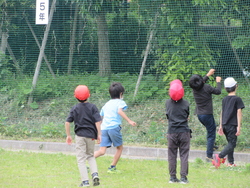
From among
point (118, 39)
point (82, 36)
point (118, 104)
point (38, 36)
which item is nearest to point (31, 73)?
point (38, 36)

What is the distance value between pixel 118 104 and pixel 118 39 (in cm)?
443

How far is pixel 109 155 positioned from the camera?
9.09 m

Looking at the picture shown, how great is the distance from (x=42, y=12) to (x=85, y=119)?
5.84 m

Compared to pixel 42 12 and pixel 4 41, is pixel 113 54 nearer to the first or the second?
pixel 42 12

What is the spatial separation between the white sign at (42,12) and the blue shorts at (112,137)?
16.2 ft

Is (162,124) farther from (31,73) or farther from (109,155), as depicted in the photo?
(31,73)

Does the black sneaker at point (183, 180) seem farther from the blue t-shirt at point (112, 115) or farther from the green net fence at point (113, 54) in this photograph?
the green net fence at point (113, 54)

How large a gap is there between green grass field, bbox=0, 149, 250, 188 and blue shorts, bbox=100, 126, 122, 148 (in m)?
0.49

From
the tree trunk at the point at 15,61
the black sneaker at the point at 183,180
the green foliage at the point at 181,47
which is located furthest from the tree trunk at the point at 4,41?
the black sneaker at the point at 183,180

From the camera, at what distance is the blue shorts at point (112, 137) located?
7125 mm

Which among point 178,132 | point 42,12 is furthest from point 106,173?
point 42,12

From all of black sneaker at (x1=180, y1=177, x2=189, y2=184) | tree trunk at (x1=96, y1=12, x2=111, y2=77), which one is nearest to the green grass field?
black sneaker at (x1=180, y1=177, x2=189, y2=184)

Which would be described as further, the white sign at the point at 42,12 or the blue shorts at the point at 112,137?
the white sign at the point at 42,12

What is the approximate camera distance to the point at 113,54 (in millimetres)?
11266
